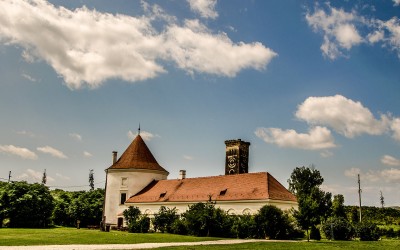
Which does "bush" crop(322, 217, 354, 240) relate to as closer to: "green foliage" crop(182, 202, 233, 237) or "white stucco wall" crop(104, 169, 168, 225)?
"green foliage" crop(182, 202, 233, 237)

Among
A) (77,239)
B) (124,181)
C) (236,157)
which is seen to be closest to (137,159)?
(124,181)

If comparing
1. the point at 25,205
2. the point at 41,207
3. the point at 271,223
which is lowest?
the point at 271,223

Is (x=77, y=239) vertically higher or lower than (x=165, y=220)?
lower

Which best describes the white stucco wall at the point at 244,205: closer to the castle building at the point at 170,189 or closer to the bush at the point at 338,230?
the castle building at the point at 170,189

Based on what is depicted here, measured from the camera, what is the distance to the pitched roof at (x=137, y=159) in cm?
5129

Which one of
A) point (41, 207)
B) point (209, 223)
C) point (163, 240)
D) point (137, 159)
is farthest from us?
point (137, 159)

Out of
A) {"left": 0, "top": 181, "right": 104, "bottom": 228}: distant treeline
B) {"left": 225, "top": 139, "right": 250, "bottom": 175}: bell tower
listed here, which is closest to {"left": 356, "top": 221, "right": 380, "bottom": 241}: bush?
{"left": 225, "top": 139, "right": 250, "bottom": 175}: bell tower

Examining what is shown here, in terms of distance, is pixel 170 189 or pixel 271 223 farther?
pixel 170 189

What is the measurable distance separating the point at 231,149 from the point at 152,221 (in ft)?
88.3

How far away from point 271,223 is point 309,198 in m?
4.67

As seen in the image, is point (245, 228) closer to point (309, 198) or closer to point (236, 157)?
point (309, 198)

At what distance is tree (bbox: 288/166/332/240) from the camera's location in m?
29.7

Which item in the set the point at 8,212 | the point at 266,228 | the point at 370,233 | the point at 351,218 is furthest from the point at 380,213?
the point at 8,212

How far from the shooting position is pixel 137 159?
52000 millimetres
